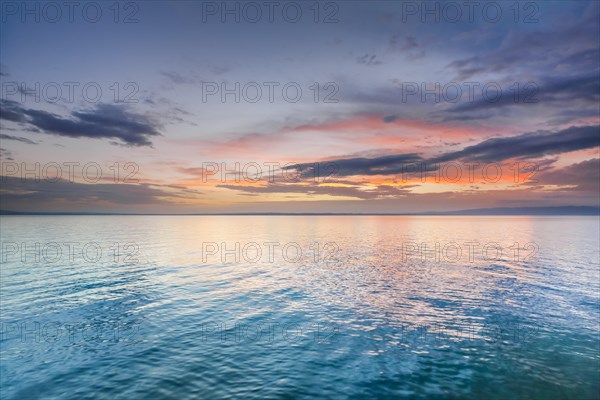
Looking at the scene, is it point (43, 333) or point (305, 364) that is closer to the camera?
point (305, 364)

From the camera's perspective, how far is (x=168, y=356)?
24.1 metres

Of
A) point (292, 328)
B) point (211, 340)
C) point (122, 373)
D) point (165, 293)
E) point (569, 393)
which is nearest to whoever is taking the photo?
point (569, 393)

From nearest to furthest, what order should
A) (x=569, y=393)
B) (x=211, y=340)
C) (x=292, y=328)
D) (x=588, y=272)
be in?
1. (x=569, y=393)
2. (x=211, y=340)
3. (x=292, y=328)
4. (x=588, y=272)

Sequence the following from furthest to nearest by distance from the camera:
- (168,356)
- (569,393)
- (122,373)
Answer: (168,356), (122,373), (569,393)

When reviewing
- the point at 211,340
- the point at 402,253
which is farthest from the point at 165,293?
the point at 402,253

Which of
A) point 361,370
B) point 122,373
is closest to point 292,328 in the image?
point 361,370

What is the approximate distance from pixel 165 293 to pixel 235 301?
10029mm

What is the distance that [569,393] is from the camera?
19375 mm

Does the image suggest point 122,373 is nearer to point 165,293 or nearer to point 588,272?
point 165,293

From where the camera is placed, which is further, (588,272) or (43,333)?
(588,272)

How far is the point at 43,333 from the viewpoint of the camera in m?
28.5

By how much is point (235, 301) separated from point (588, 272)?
5812 centimetres

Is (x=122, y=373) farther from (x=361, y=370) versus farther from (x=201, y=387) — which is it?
(x=361, y=370)

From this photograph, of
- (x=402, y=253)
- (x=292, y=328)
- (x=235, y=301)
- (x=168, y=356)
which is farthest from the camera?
(x=402, y=253)
